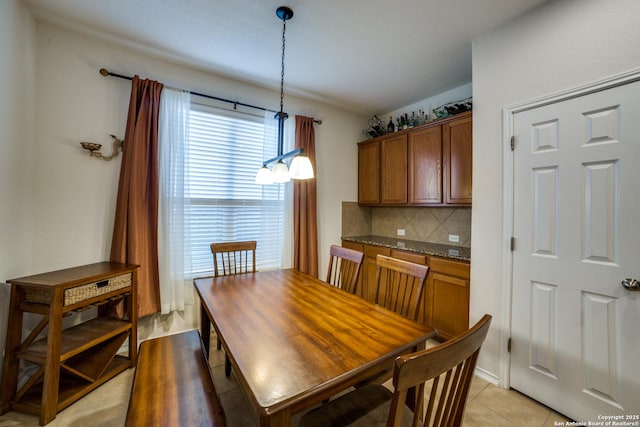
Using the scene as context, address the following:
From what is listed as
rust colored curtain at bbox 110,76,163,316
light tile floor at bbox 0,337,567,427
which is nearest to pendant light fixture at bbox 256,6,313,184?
rust colored curtain at bbox 110,76,163,316

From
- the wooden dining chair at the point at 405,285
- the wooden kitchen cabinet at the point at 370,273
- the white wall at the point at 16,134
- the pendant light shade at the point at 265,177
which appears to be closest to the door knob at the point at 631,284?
the wooden dining chair at the point at 405,285

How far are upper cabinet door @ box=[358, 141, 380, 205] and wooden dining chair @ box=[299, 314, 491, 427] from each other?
254cm

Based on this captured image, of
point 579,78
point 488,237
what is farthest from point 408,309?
point 579,78

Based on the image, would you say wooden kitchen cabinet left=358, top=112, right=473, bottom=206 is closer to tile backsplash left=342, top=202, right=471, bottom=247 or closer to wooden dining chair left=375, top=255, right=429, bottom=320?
tile backsplash left=342, top=202, right=471, bottom=247

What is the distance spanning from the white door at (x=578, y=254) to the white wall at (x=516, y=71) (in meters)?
0.13

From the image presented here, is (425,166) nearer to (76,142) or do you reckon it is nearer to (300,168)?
(300,168)

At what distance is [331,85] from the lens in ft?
9.62

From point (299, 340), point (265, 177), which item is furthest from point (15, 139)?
point (299, 340)

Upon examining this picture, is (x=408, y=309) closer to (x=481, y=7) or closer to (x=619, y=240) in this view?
(x=619, y=240)

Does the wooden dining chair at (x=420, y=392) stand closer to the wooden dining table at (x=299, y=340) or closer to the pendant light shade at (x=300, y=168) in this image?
the wooden dining table at (x=299, y=340)

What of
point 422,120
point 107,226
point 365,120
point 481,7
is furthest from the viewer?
point 365,120

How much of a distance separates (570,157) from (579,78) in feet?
1.57

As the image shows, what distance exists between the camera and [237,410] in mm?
1679

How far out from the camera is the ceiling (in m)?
1.79
